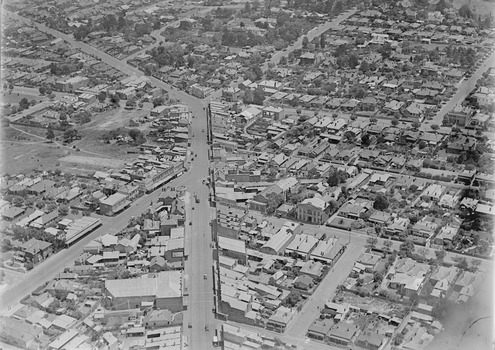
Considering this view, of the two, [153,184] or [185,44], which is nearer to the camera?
[153,184]

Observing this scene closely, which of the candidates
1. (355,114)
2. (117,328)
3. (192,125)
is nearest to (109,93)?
(192,125)

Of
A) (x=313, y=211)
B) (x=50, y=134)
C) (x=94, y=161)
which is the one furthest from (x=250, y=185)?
(x=50, y=134)

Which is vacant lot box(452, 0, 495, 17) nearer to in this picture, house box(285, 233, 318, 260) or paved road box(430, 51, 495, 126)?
paved road box(430, 51, 495, 126)

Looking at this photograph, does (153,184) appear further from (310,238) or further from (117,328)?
(117,328)

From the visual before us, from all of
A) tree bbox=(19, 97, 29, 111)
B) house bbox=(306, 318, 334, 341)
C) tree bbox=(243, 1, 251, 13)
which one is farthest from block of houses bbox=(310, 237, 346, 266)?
tree bbox=(243, 1, 251, 13)

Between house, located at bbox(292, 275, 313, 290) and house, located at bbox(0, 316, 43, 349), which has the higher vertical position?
house, located at bbox(0, 316, 43, 349)

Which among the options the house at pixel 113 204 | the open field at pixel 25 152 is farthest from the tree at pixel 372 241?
the open field at pixel 25 152
